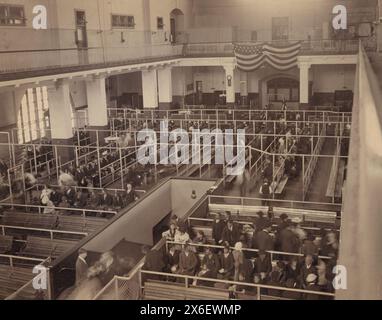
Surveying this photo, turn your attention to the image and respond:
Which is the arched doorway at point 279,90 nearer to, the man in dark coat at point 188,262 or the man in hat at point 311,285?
the man in dark coat at point 188,262

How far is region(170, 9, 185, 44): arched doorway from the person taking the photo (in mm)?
33500

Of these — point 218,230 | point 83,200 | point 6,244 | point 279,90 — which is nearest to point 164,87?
point 279,90

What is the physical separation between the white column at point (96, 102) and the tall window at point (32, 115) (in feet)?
7.64

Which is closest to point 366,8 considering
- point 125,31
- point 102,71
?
point 125,31

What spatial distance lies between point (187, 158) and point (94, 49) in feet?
23.5

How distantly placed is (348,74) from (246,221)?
2343 centimetres

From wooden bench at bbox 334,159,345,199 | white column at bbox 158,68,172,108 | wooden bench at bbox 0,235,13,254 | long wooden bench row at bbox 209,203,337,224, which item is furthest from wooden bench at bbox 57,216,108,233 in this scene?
white column at bbox 158,68,172,108

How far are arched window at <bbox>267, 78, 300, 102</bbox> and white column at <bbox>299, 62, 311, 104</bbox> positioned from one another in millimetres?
4004

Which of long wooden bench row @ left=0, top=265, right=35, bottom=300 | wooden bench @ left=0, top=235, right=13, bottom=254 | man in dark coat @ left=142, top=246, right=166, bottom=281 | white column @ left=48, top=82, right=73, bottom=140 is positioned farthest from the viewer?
white column @ left=48, top=82, right=73, bottom=140

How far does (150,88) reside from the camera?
29797 millimetres

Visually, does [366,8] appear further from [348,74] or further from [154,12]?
[154,12]

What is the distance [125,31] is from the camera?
26.3 metres

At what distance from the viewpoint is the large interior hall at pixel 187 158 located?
8531mm

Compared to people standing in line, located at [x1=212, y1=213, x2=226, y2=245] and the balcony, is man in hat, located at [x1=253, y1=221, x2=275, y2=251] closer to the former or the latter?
people standing in line, located at [x1=212, y1=213, x2=226, y2=245]
